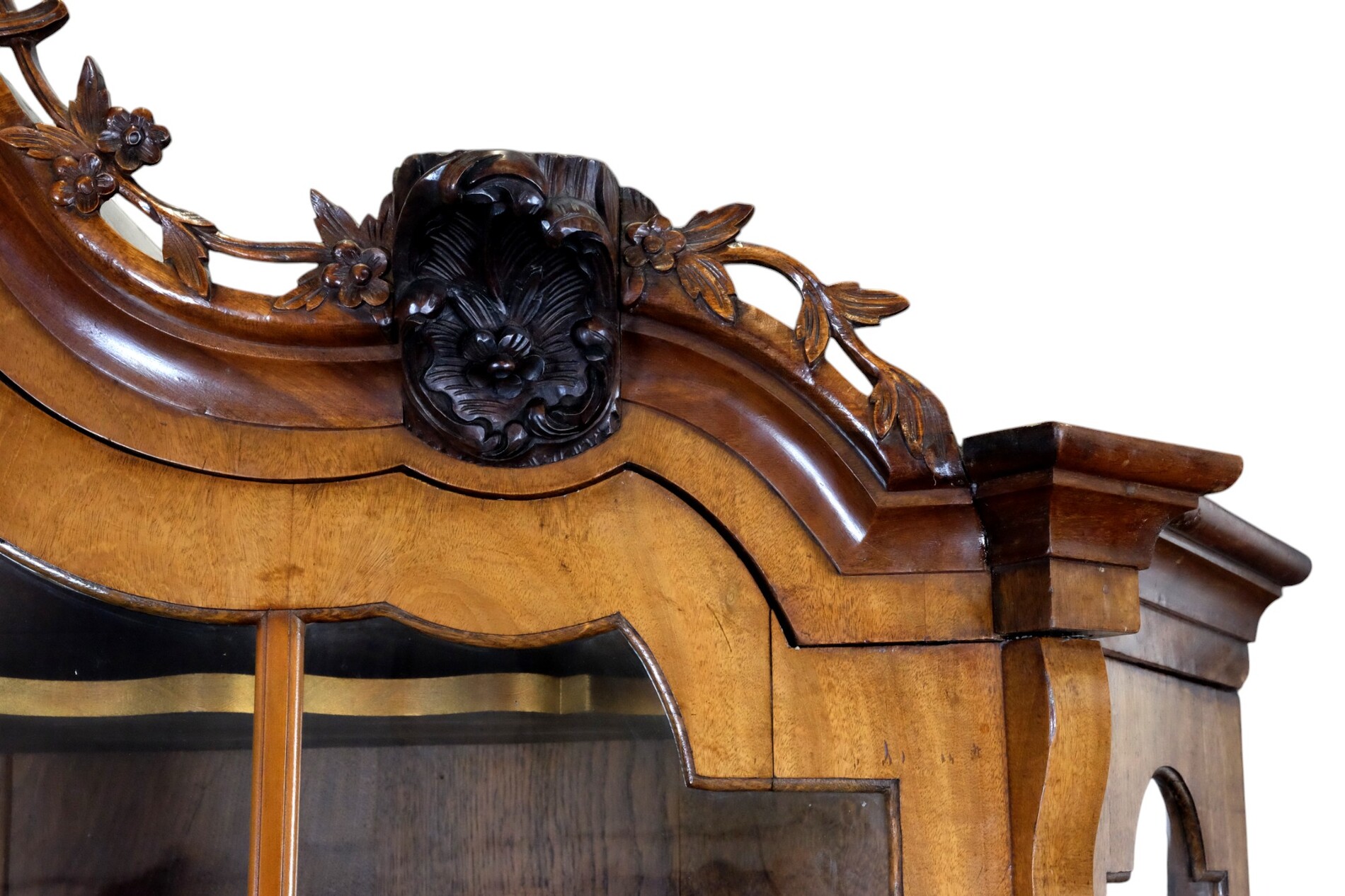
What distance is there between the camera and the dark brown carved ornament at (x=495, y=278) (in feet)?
2.39

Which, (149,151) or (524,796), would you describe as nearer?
(149,151)

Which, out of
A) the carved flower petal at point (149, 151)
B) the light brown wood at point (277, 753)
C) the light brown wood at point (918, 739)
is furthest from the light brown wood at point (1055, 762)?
the carved flower petal at point (149, 151)

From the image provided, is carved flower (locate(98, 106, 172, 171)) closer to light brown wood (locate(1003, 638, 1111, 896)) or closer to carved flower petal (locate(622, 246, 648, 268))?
carved flower petal (locate(622, 246, 648, 268))

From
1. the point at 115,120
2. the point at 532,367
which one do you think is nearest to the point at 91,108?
the point at 115,120

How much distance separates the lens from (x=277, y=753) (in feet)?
2.40

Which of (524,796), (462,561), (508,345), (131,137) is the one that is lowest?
(524,796)

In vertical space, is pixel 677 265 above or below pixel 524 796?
above

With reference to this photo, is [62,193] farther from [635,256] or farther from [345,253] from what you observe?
[635,256]

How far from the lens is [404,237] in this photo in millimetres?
733

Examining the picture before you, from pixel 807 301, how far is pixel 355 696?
315mm

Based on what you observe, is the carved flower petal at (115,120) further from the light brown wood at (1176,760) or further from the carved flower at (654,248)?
the light brown wood at (1176,760)

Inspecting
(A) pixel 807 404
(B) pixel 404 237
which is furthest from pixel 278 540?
(A) pixel 807 404

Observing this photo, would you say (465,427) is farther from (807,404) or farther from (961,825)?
(961,825)

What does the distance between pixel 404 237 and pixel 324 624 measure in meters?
0.20
